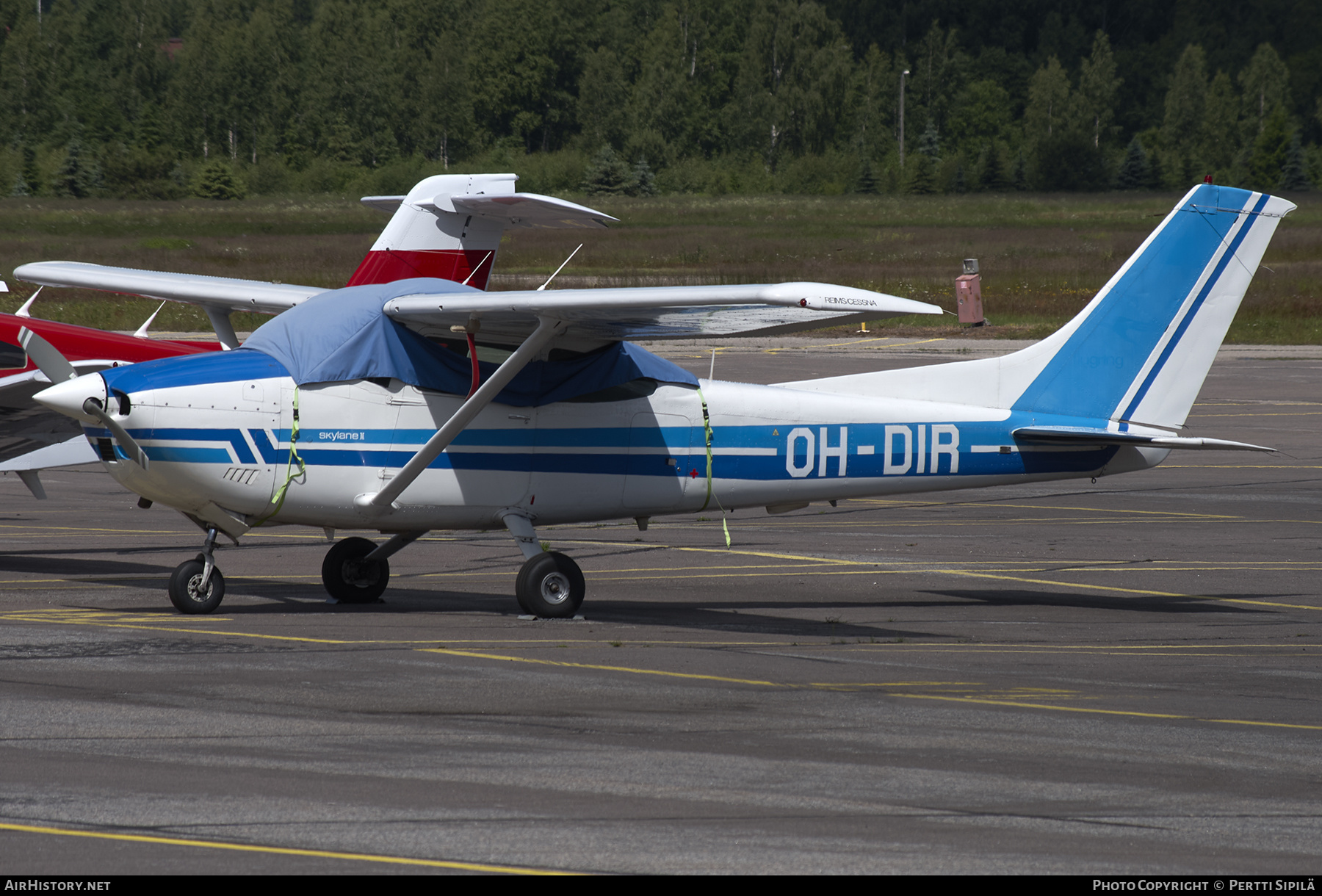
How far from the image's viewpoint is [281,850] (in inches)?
221

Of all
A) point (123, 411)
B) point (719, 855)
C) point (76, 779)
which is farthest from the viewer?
point (123, 411)

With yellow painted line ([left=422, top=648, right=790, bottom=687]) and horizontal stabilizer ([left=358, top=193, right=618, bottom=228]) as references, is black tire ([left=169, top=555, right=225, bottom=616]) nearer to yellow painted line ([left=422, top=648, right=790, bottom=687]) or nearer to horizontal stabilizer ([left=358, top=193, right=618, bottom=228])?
yellow painted line ([left=422, top=648, right=790, bottom=687])

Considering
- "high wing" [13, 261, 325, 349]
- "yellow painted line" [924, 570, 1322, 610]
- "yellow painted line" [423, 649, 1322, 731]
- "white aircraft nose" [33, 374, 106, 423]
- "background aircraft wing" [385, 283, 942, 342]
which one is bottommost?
"yellow painted line" [924, 570, 1322, 610]

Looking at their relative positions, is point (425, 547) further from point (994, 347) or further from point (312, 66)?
point (312, 66)

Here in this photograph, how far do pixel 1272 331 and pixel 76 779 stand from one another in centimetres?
4042

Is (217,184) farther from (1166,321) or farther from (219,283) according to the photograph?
(1166,321)

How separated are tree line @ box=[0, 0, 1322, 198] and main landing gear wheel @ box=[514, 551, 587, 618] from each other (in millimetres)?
96716

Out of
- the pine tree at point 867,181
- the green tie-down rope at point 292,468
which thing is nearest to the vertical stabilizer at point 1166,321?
the green tie-down rope at point 292,468

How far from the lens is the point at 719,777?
683 cm

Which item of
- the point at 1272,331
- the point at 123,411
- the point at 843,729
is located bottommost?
the point at 1272,331

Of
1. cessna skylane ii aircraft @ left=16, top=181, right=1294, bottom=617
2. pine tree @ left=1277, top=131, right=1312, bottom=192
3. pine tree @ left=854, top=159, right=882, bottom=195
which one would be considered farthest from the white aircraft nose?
pine tree @ left=1277, top=131, right=1312, bottom=192

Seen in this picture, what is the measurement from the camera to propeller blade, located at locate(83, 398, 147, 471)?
10.1 m

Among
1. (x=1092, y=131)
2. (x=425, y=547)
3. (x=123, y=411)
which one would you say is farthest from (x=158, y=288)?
(x=1092, y=131)

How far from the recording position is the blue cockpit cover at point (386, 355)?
1087 cm
